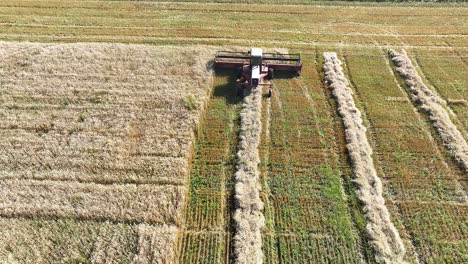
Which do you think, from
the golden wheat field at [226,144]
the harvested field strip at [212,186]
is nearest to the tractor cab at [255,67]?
the golden wheat field at [226,144]

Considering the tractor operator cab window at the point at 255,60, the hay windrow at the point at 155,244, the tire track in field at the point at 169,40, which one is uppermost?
the tire track in field at the point at 169,40

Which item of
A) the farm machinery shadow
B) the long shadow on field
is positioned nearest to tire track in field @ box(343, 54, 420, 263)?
the farm machinery shadow

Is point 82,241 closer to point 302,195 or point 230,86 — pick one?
point 302,195

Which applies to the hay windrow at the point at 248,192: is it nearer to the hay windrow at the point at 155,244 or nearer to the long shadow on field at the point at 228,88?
the long shadow on field at the point at 228,88

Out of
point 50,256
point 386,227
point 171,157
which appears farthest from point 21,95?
point 386,227

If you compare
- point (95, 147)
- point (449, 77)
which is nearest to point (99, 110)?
point (95, 147)

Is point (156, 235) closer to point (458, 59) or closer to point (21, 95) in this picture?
point (21, 95)
